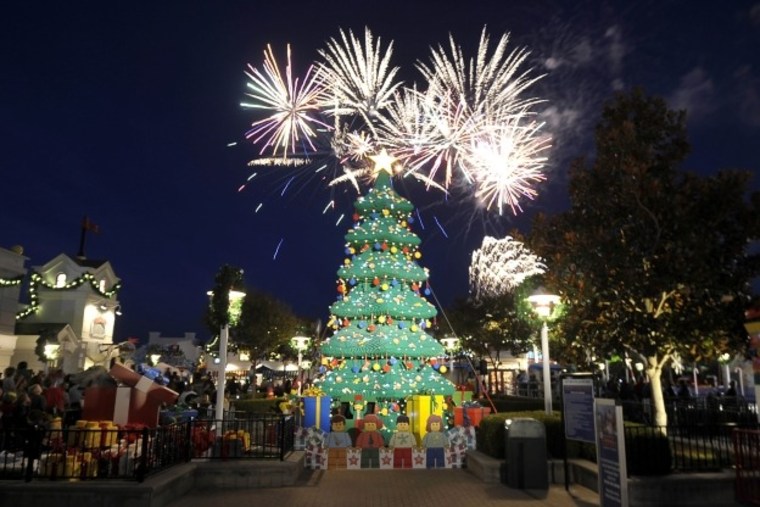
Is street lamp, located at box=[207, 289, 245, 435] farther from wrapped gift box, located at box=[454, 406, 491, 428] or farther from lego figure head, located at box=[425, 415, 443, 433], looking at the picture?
wrapped gift box, located at box=[454, 406, 491, 428]

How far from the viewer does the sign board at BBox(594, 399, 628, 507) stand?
7.74 meters

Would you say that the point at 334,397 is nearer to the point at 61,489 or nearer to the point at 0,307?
the point at 61,489

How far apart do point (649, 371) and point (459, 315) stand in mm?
35238

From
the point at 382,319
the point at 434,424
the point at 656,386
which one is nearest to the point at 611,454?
the point at 656,386

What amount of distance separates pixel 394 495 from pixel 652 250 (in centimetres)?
705

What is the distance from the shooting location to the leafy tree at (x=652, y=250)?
457 inches

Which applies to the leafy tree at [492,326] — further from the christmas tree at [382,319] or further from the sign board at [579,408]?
the sign board at [579,408]

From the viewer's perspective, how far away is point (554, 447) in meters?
12.0

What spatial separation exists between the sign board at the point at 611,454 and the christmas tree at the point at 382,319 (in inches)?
378

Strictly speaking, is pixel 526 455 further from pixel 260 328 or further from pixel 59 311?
pixel 260 328

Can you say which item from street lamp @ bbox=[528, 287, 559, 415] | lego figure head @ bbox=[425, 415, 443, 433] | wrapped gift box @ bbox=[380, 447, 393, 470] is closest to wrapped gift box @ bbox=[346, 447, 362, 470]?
wrapped gift box @ bbox=[380, 447, 393, 470]

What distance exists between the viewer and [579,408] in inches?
381

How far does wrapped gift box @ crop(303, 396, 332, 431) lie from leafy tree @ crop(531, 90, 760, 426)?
658 centimetres

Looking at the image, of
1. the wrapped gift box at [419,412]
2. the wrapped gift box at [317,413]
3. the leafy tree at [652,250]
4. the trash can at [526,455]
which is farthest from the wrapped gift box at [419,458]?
the leafy tree at [652,250]
